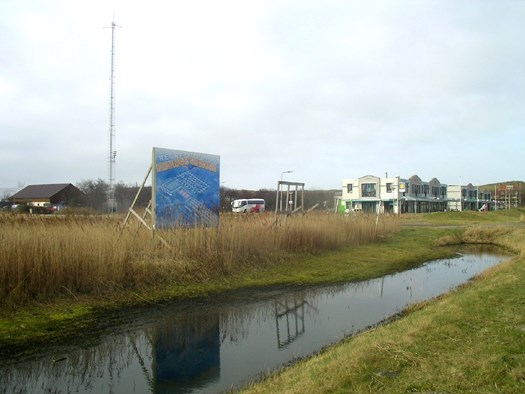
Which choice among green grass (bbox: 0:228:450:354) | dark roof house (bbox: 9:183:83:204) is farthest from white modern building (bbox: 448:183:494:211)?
green grass (bbox: 0:228:450:354)

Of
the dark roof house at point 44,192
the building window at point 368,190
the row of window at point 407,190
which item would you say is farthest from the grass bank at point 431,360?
the building window at point 368,190

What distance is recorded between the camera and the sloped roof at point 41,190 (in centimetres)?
6734

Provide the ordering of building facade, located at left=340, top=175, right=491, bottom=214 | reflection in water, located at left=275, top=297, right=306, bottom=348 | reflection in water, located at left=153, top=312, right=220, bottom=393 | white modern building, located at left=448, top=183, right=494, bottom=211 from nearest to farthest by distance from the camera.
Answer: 1. reflection in water, located at left=153, top=312, right=220, bottom=393
2. reflection in water, located at left=275, top=297, right=306, bottom=348
3. building facade, located at left=340, top=175, right=491, bottom=214
4. white modern building, located at left=448, top=183, right=494, bottom=211

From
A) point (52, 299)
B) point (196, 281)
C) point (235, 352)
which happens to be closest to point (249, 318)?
point (235, 352)

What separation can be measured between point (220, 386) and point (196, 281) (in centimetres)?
578

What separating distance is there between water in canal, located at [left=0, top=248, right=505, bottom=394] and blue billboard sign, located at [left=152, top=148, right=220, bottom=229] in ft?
11.0

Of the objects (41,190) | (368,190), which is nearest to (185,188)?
(41,190)

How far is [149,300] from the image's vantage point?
9586 mm

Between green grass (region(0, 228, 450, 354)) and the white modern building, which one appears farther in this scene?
the white modern building

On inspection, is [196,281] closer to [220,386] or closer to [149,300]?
[149,300]

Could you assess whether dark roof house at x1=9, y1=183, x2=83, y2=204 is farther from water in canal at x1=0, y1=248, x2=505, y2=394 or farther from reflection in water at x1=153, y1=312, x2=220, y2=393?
reflection in water at x1=153, y1=312, x2=220, y2=393

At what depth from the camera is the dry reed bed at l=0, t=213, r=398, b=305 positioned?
28.7 ft

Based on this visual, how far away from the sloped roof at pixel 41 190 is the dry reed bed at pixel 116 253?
193ft

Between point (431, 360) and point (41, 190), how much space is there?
75.6m
